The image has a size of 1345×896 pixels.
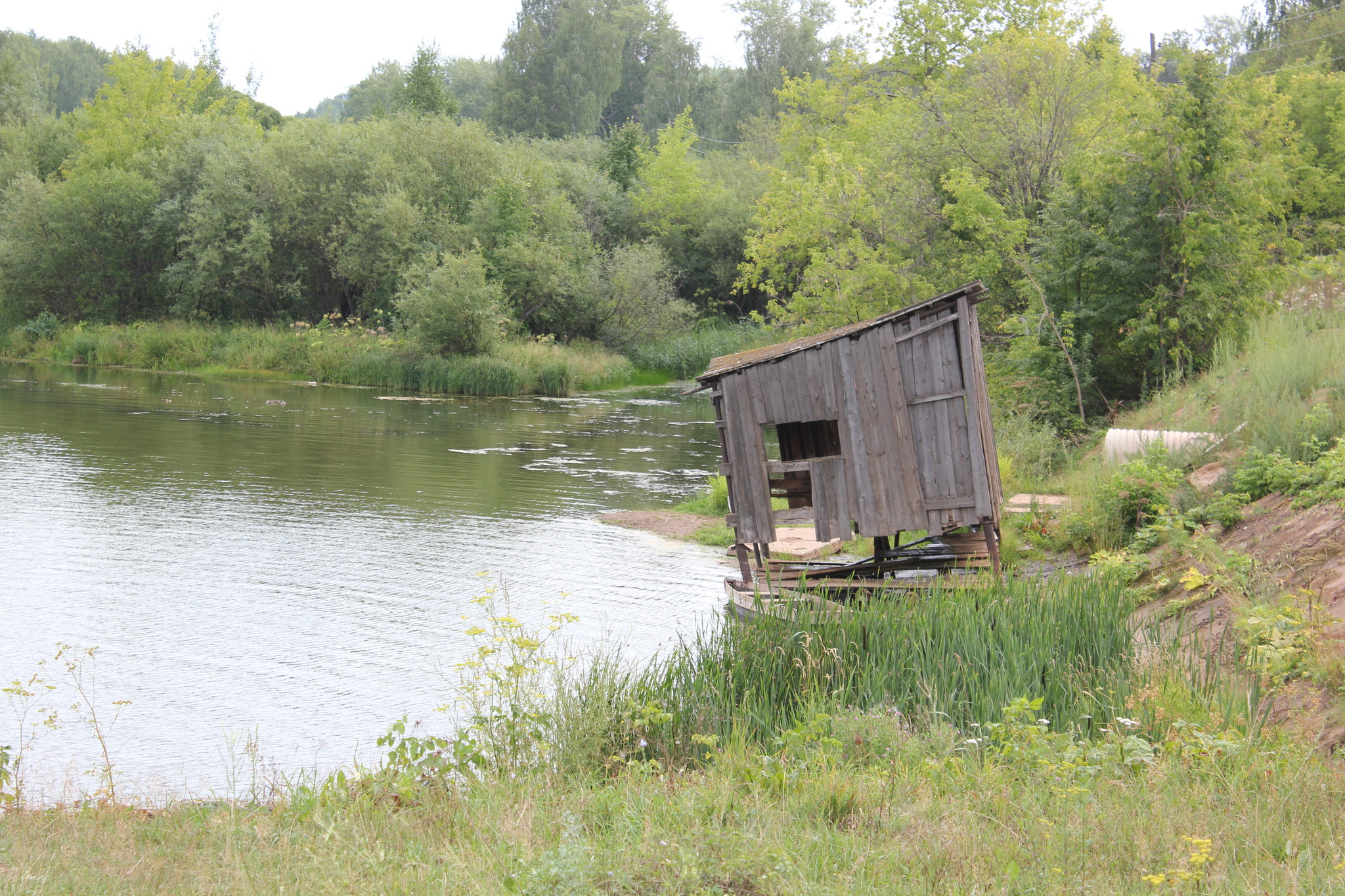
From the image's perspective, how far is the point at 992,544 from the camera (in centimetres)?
1149

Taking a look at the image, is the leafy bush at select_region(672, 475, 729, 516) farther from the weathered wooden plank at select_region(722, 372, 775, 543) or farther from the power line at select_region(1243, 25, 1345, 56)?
the power line at select_region(1243, 25, 1345, 56)

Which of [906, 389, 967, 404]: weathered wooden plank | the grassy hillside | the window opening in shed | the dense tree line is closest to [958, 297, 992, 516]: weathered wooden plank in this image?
[906, 389, 967, 404]: weathered wooden plank

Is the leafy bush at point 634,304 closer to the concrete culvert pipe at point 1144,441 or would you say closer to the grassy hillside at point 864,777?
the concrete culvert pipe at point 1144,441

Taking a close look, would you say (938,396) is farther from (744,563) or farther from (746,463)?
(744,563)

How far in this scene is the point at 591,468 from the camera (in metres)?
26.1

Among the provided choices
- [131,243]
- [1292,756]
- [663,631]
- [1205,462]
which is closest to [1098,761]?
[1292,756]

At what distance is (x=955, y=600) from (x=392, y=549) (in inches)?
417

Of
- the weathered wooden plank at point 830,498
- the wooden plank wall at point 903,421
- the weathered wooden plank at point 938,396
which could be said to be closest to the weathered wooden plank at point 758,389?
the wooden plank wall at point 903,421

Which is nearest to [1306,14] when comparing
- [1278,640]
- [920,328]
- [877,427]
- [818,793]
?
[920,328]

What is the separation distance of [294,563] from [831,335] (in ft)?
28.2

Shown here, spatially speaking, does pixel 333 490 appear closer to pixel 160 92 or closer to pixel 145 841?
pixel 145 841

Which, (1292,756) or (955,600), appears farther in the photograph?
(955,600)

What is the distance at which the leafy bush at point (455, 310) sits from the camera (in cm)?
4262

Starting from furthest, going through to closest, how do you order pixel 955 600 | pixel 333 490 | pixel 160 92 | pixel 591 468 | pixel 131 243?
pixel 160 92 → pixel 131 243 → pixel 591 468 → pixel 333 490 → pixel 955 600
